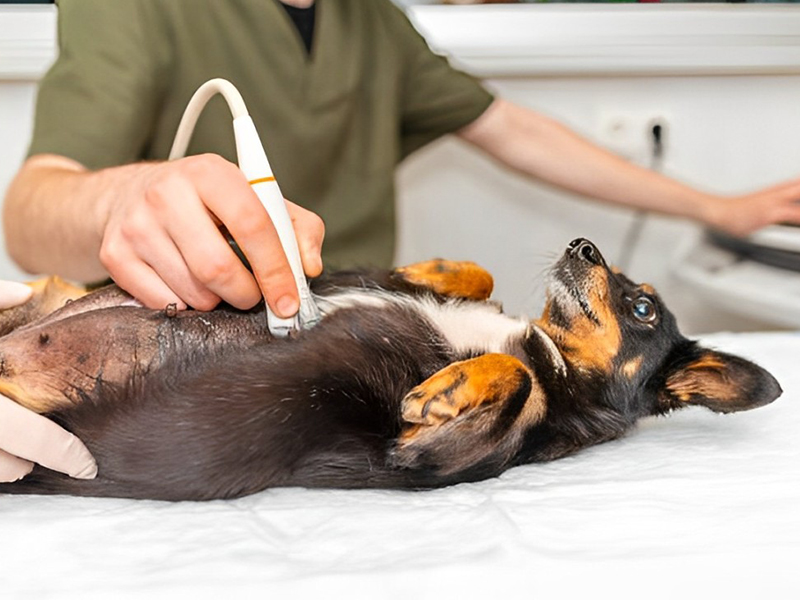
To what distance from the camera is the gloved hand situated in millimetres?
703

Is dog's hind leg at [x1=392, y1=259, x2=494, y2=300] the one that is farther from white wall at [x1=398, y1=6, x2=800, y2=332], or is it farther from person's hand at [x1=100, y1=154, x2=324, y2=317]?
white wall at [x1=398, y1=6, x2=800, y2=332]

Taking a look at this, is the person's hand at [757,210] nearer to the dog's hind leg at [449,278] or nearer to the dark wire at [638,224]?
the dark wire at [638,224]

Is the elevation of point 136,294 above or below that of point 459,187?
above

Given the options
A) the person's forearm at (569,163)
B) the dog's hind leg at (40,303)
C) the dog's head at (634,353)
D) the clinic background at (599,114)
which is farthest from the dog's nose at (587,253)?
the clinic background at (599,114)

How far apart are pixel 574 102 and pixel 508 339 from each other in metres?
1.23

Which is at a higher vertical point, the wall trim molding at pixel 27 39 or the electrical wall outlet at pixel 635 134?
the wall trim molding at pixel 27 39

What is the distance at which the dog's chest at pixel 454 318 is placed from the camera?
2.93 ft

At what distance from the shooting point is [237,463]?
76 cm

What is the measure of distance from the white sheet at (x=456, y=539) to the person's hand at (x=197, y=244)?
0.19 meters

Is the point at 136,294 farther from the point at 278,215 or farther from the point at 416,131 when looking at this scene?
the point at 416,131

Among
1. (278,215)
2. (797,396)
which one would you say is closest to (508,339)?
(278,215)

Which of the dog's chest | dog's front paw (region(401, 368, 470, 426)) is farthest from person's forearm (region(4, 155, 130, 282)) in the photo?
dog's front paw (region(401, 368, 470, 426))

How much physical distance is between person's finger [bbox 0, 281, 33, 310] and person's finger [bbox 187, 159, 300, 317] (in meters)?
0.27

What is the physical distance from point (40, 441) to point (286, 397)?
201mm
